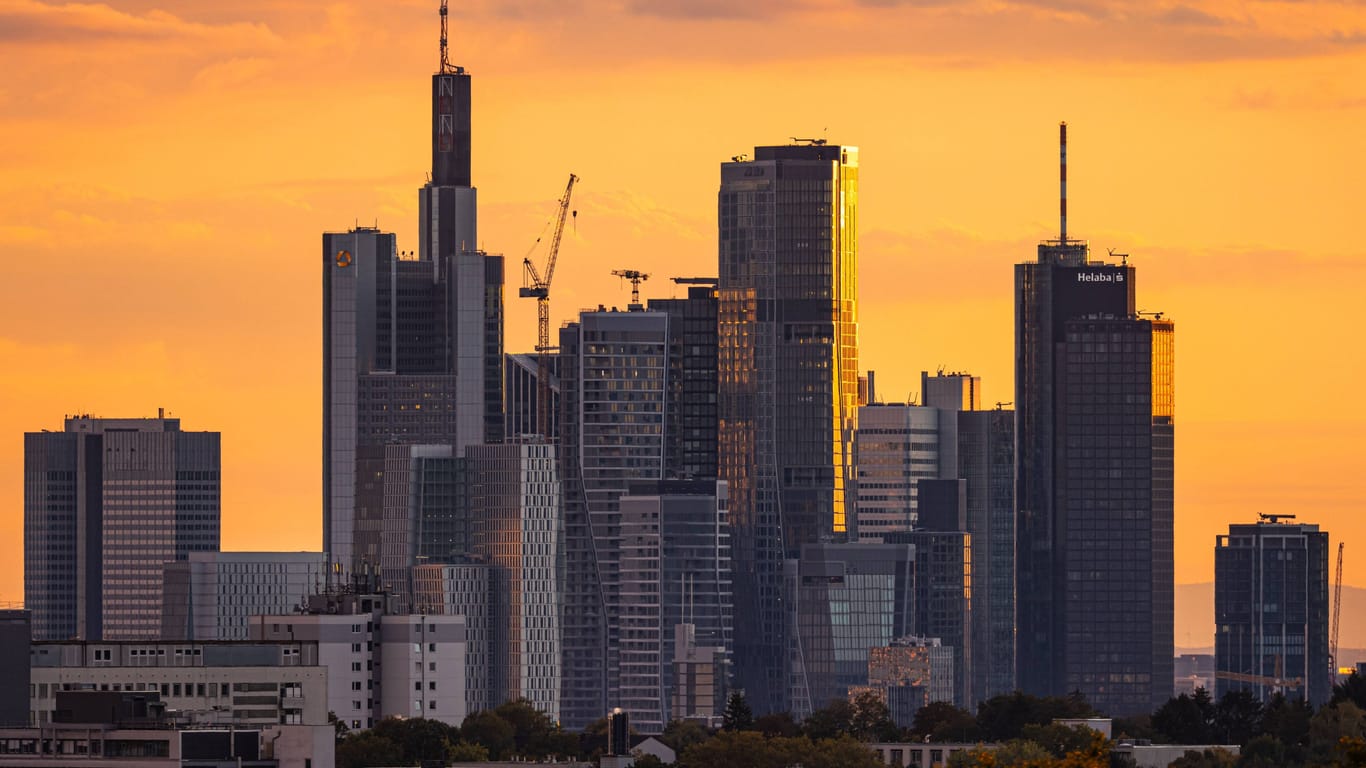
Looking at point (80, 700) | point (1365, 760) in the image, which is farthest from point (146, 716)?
point (1365, 760)

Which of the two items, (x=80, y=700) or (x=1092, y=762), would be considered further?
(x=80, y=700)

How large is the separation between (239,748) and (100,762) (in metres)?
7.23

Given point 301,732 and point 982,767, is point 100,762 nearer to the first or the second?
point 301,732

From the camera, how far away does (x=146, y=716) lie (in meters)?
190

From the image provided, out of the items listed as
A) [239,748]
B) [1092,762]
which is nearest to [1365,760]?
[1092,762]

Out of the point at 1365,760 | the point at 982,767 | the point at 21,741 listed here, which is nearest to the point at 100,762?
the point at 21,741

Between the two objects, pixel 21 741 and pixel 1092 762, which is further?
pixel 21 741

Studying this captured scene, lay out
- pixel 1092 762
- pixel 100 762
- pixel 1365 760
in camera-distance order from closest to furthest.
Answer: pixel 1365 760 < pixel 1092 762 < pixel 100 762

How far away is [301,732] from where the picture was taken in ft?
627

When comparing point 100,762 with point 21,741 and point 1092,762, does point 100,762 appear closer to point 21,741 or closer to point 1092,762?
point 21,741

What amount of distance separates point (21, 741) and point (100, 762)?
6.75 metres

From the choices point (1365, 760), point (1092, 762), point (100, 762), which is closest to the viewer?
point (1365, 760)

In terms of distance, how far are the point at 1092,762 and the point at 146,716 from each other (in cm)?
6475

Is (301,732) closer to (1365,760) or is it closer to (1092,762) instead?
(1092,762)
